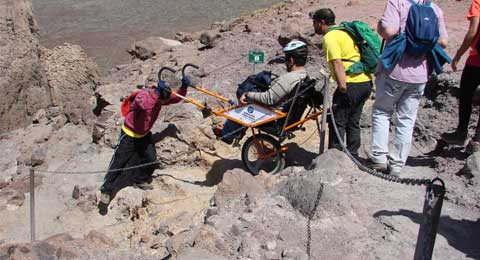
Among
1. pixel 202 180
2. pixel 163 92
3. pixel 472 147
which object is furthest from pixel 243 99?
pixel 472 147

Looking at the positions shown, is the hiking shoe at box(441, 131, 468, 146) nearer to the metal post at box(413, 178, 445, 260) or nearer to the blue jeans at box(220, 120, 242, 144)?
the blue jeans at box(220, 120, 242, 144)

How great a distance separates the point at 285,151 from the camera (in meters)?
6.48

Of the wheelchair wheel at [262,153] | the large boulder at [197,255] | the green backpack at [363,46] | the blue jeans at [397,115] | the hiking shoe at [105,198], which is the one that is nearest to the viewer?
the large boulder at [197,255]

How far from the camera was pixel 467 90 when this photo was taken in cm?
543

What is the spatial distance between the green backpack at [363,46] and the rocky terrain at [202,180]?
2.81 feet

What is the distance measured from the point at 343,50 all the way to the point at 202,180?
7.95ft

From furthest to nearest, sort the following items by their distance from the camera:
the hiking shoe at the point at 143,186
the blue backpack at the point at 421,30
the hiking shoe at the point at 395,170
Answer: the hiking shoe at the point at 143,186, the hiking shoe at the point at 395,170, the blue backpack at the point at 421,30

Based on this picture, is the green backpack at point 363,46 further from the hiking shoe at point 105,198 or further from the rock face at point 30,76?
the rock face at point 30,76

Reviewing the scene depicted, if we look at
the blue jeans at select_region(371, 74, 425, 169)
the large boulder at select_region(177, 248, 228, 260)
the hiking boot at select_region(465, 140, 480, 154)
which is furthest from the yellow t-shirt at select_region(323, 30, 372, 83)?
the large boulder at select_region(177, 248, 228, 260)

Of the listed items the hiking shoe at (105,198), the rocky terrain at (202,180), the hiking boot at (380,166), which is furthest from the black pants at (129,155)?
the hiking boot at (380,166)

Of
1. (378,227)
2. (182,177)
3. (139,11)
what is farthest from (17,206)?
(139,11)

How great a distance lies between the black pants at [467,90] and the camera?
5359 millimetres

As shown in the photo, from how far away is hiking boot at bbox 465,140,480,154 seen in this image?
212 inches

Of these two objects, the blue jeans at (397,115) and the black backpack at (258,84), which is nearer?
the blue jeans at (397,115)
